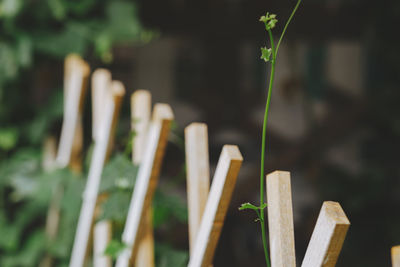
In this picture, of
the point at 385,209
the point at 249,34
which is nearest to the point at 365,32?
the point at 249,34

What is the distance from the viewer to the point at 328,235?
0.61 metres

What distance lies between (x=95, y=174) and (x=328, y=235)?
110cm

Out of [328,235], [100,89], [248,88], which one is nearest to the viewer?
[328,235]

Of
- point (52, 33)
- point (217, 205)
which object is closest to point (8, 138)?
point (52, 33)

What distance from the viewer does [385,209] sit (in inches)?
113

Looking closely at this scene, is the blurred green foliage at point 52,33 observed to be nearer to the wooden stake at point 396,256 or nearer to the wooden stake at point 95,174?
the wooden stake at point 95,174

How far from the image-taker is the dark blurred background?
2145 mm

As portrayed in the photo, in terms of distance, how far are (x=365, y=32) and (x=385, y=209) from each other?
117 cm

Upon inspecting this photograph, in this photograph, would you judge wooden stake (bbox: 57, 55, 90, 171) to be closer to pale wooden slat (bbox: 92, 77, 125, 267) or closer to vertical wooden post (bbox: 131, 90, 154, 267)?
pale wooden slat (bbox: 92, 77, 125, 267)

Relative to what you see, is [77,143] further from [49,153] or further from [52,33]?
[52,33]

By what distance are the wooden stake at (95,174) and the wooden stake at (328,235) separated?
91 cm

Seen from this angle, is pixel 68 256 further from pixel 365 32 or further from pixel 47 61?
pixel 365 32

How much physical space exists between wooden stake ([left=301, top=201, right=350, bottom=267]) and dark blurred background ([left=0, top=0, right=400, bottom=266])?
48.5 inches

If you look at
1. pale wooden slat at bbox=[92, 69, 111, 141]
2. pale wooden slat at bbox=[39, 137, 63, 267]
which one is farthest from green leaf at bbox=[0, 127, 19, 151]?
pale wooden slat at bbox=[92, 69, 111, 141]
